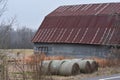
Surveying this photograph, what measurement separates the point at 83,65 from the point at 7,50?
1361 centimetres

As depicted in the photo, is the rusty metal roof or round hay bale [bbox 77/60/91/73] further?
the rusty metal roof

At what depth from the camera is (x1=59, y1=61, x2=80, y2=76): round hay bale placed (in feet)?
69.2

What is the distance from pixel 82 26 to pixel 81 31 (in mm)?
809

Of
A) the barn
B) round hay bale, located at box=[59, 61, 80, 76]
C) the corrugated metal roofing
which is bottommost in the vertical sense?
round hay bale, located at box=[59, 61, 80, 76]

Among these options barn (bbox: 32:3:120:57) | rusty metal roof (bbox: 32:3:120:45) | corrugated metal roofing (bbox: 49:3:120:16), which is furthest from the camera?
corrugated metal roofing (bbox: 49:3:120:16)

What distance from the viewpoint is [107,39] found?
113 ft

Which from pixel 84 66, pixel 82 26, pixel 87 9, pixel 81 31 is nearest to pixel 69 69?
pixel 84 66

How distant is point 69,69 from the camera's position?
2119 cm

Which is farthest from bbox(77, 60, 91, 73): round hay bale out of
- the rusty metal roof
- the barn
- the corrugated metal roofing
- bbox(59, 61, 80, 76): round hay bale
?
the corrugated metal roofing

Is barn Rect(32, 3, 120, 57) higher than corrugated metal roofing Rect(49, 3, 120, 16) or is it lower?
lower

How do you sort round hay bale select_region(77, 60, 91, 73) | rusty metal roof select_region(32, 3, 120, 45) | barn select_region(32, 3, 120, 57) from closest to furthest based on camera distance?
round hay bale select_region(77, 60, 91, 73) < barn select_region(32, 3, 120, 57) < rusty metal roof select_region(32, 3, 120, 45)

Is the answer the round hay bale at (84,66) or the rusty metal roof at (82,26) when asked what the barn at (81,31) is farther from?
the round hay bale at (84,66)

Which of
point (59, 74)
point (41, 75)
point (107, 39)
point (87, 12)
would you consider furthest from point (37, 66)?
point (87, 12)

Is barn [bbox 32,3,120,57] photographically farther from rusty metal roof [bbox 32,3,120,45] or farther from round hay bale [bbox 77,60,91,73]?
round hay bale [bbox 77,60,91,73]
